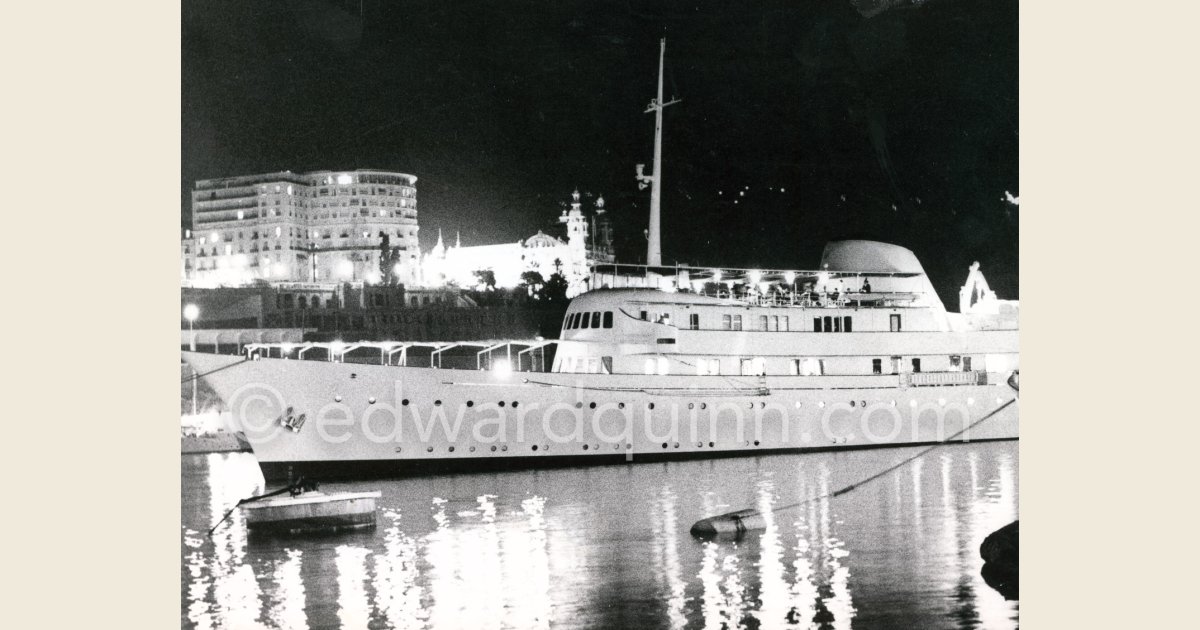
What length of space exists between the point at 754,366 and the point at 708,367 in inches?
40.7

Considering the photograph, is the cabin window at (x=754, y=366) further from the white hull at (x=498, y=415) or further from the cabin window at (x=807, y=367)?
the cabin window at (x=807, y=367)

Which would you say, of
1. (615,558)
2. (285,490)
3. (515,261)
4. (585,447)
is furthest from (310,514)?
(515,261)

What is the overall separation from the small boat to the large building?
8103mm

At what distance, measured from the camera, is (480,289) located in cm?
4644

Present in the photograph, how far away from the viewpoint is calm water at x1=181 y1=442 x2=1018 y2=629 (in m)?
10.7

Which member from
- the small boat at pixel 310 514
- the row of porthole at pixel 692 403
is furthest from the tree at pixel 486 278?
the small boat at pixel 310 514

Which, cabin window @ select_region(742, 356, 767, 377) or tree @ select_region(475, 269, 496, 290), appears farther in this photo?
tree @ select_region(475, 269, 496, 290)

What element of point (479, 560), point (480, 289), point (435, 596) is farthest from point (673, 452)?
point (480, 289)

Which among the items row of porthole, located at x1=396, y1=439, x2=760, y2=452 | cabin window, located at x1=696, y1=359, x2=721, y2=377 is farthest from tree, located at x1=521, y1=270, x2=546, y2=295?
row of porthole, located at x1=396, y1=439, x2=760, y2=452

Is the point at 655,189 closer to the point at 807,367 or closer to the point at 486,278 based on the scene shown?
the point at 807,367

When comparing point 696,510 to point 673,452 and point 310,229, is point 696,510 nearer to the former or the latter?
point 673,452

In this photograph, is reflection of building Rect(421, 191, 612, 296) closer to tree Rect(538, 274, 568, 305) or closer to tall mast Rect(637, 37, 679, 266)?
tree Rect(538, 274, 568, 305)

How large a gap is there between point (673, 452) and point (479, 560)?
28.3 feet

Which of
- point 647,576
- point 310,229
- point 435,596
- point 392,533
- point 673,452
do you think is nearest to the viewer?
point 435,596
